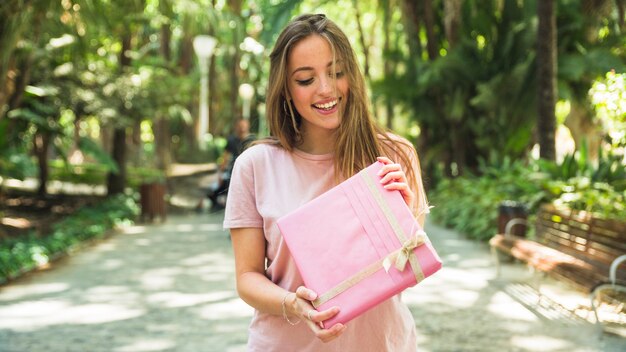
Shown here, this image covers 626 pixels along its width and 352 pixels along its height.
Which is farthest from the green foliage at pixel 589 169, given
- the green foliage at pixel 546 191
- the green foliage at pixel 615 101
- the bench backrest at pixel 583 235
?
the green foliage at pixel 615 101

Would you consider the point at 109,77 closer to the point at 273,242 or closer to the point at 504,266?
the point at 504,266

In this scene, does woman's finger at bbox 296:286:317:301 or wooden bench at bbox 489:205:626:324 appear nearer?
woman's finger at bbox 296:286:317:301

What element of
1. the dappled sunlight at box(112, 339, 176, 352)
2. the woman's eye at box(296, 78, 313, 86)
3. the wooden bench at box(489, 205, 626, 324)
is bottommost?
the dappled sunlight at box(112, 339, 176, 352)

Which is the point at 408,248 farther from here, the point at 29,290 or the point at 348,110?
the point at 29,290

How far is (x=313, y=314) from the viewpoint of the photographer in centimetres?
173

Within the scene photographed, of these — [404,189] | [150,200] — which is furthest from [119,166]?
[404,189]

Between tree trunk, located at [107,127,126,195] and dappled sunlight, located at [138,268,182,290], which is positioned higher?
tree trunk, located at [107,127,126,195]

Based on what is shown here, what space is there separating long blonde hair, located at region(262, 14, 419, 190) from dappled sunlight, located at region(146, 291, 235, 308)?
17.9 feet

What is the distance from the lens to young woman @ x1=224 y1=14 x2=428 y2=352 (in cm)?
199

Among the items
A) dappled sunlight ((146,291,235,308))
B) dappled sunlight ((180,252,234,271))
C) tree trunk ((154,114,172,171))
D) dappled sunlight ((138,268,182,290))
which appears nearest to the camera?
dappled sunlight ((146,291,235,308))

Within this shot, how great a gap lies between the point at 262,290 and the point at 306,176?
1.09 feet

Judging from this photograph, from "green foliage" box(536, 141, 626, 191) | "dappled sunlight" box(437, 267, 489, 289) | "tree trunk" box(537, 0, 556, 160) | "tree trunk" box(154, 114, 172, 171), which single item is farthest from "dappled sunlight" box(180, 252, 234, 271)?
"tree trunk" box(154, 114, 172, 171)

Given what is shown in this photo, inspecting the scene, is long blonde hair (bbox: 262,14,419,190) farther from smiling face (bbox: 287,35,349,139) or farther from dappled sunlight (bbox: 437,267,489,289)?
dappled sunlight (bbox: 437,267,489,289)

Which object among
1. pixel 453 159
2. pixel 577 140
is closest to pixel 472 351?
pixel 577 140
